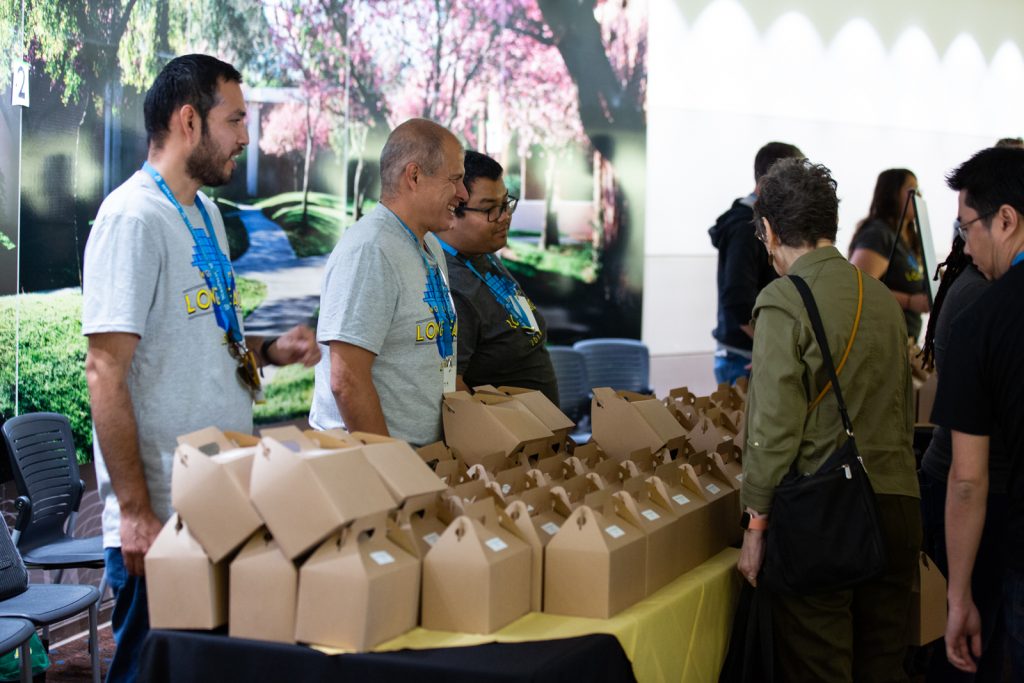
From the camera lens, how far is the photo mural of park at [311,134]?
4035mm

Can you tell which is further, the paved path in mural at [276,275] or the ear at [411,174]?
the paved path in mural at [276,275]

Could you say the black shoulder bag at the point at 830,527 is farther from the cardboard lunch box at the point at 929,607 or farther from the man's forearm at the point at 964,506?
the cardboard lunch box at the point at 929,607

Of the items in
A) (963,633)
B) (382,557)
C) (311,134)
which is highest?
(311,134)

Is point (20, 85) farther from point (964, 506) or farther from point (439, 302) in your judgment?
A: point (964, 506)

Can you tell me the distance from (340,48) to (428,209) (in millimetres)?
2809

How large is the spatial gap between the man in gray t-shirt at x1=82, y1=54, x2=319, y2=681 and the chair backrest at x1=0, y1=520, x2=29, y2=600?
2.76ft

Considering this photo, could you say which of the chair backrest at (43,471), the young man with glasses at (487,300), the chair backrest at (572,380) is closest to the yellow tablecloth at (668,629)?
the young man with glasses at (487,300)

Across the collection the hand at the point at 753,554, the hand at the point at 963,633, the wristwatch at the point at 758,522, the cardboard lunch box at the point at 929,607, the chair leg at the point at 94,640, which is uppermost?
the wristwatch at the point at 758,522

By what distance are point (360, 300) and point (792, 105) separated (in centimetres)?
588

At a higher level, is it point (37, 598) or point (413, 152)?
point (413, 152)

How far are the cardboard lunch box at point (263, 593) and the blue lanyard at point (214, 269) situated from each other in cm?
57

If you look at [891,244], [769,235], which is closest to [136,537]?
[769,235]

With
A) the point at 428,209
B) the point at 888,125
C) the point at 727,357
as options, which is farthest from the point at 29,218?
the point at 888,125

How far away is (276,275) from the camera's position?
4.97 m
